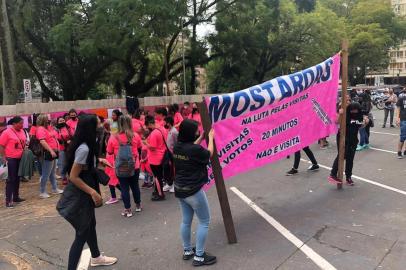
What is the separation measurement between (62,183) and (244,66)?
22251 mm

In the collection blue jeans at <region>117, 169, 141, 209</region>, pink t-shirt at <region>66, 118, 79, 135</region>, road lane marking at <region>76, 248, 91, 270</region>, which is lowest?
road lane marking at <region>76, 248, 91, 270</region>

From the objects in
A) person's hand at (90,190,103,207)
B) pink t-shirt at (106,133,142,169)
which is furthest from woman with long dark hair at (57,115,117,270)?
pink t-shirt at (106,133,142,169)

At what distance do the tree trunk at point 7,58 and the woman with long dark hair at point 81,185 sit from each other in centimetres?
1173

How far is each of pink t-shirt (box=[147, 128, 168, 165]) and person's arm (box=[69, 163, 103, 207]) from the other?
3302 mm

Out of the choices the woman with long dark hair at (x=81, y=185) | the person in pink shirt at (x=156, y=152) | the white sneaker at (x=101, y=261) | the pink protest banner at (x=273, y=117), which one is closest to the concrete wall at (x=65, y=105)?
the person in pink shirt at (x=156, y=152)

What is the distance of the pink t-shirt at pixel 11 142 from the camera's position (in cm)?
772

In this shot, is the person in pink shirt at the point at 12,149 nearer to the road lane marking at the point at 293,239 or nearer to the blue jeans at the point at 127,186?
the blue jeans at the point at 127,186

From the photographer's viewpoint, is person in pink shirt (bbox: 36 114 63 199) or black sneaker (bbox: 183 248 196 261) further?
person in pink shirt (bbox: 36 114 63 199)

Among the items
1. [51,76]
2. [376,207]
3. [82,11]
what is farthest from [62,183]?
[51,76]

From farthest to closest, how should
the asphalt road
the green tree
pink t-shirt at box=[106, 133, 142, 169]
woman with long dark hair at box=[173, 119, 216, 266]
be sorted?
1. the green tree
2. pink t-shirt at box=[106, 133, 142, 169]
3. the asphalt road
4. woman with long dark hair at box=[173, 119, 216, 266]

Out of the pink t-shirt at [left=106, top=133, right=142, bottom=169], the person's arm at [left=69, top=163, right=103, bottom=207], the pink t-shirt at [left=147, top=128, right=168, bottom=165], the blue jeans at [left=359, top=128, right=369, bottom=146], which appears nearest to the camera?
the person's arm at [left=69, top=163, right=103, bottom=207]

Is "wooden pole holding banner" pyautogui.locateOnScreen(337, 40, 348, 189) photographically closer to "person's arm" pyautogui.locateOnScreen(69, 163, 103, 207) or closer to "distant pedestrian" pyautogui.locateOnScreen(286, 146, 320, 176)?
"distant pedestrian" pyautogui.locateOnScreen(286, 146, 320, 176)

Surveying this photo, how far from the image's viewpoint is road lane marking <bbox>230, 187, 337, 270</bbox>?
453 centimetres

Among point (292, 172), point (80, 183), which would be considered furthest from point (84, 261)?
point (292, 172)
